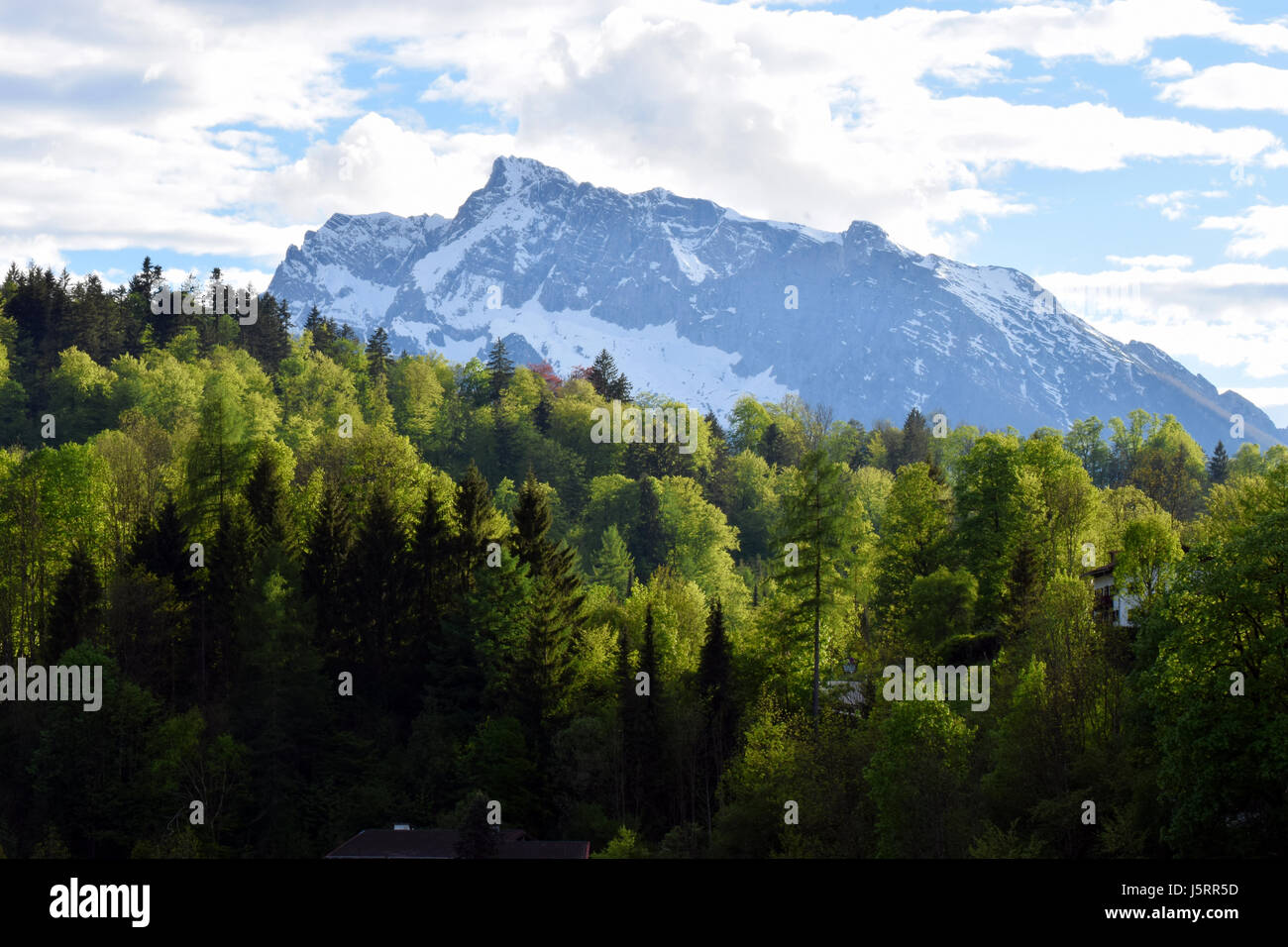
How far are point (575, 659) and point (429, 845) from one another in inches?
520

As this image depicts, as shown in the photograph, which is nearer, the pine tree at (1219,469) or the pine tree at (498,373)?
the pine tree at (1219,469)

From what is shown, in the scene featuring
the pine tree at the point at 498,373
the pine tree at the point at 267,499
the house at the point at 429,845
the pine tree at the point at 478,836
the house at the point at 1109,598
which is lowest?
the house at the point at 429,845

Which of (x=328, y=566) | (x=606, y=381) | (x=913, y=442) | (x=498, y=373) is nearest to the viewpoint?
(x=328, y=566)

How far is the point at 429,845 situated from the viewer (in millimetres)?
51188

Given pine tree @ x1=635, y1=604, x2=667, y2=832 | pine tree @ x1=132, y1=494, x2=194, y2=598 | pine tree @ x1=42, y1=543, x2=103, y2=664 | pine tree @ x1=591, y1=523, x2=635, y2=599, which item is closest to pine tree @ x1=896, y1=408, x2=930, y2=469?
pine tree @ x1=591, y1=523, x2=635, y2=599

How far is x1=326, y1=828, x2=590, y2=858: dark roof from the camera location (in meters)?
49.6

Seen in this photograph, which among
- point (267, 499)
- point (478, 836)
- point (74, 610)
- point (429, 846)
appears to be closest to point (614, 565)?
point (267, 499)

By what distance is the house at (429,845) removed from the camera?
1951 inches

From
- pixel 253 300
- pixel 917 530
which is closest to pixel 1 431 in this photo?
pixel 253 300

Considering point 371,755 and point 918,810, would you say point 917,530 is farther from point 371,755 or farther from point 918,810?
point 371,755

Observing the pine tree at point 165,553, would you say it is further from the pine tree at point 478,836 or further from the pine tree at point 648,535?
the pine tree at point 648,535

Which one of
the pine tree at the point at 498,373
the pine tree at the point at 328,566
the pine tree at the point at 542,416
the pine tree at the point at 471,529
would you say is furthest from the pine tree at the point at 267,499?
the pine tree at the point at 498,373

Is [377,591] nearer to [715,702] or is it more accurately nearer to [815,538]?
[715,702]

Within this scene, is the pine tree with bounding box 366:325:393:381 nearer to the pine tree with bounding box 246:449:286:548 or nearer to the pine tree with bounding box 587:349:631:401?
the pine tree with bounding box 587:349:631:401
